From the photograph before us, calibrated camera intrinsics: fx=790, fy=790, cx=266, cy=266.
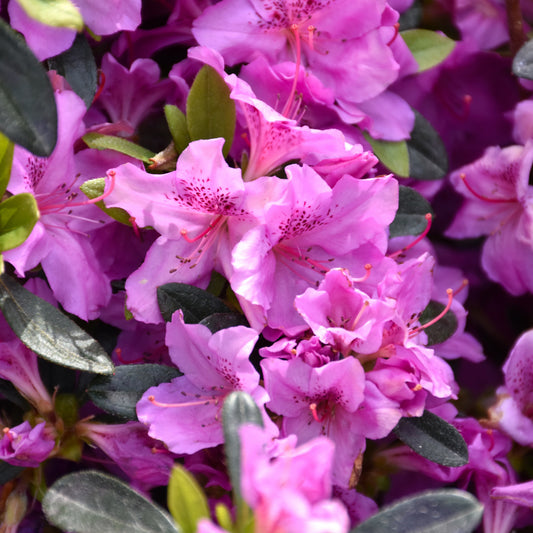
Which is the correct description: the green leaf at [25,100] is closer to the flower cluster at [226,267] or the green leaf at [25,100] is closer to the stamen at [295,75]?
the flower cluster at [226,267]

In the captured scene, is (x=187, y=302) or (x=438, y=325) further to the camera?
(x=438, y=325)

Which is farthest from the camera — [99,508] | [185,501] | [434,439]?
[434,439]

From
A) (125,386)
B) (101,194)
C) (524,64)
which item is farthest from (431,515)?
(524,64)

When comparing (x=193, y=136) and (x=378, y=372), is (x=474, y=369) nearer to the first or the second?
(x=378, y=372)

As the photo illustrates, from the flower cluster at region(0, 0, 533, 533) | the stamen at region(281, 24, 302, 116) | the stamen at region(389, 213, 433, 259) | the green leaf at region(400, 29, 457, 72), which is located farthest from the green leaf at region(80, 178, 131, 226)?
the green leaf at region(400, 29, 457, 72)

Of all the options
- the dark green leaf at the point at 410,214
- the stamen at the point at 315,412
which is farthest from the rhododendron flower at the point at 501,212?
the stamen at the point at 315,412

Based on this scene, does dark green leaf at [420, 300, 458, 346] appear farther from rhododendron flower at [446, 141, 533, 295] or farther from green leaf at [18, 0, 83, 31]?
green leaf at [18, 0, 83, 31]

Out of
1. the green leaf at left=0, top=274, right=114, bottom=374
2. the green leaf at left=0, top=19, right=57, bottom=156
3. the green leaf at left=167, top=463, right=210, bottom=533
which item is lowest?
the green leaf at left=167, top=463, right=210, bottom=533

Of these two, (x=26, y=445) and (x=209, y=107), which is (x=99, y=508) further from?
(x=209, y=107)
